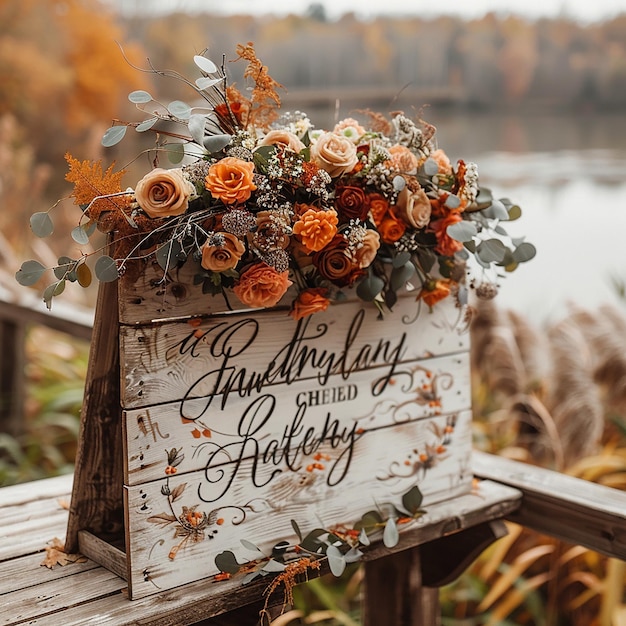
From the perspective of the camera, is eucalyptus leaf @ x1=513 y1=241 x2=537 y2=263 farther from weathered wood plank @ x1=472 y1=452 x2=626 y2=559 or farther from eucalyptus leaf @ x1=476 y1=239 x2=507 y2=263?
weathered wood plank @ x1=472 y1=452 x2=626 y2=559

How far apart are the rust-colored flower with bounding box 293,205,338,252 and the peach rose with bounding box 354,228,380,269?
0.25 feet

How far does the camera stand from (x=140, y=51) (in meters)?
7.29

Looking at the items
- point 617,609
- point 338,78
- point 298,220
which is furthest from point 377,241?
point 338,78

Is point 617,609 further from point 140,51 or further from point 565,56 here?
point 140,51

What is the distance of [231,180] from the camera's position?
3.13 feet

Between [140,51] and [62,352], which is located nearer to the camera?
[62,352]

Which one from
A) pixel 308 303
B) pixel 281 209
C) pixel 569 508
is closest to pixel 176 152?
pixel 281 209

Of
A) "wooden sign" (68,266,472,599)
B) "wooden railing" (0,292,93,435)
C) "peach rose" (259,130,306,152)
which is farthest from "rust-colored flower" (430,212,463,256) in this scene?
"wooden railing" (0,292,93,435)

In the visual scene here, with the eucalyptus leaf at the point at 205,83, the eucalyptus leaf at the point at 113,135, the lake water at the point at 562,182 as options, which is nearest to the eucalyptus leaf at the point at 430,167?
the eucalyptus leaf at the point at 205,83

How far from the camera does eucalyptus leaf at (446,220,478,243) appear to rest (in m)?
1.12

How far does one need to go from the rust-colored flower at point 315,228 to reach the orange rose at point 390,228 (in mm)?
126

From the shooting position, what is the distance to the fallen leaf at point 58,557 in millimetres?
1110

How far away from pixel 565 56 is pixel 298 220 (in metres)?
2.39

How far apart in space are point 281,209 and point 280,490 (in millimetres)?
422
